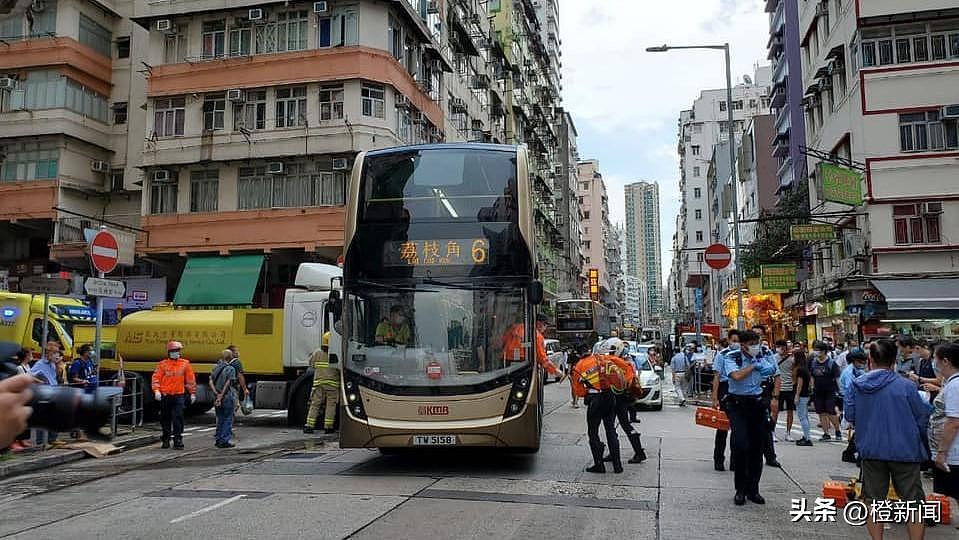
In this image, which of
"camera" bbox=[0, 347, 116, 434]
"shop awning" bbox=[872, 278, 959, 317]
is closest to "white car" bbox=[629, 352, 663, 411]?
"shop awning" bbox=[872, 278, 959, 317]

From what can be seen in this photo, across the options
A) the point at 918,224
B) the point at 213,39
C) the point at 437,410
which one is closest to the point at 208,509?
the point at 437,410

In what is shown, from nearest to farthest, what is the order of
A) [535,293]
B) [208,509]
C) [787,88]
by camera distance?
[208,509] < [535,293] < [787,88]

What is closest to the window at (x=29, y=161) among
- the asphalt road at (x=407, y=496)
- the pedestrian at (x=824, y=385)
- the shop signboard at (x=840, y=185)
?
the asphalt road at (x=407, y=496)

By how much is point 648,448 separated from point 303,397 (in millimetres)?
7652

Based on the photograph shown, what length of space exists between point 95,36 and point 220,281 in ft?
40.4

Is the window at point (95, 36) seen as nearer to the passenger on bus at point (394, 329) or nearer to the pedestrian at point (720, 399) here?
the passenger on bus at point (394, 329)

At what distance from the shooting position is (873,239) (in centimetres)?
2533

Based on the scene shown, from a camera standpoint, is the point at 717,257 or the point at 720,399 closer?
the point at 720,399

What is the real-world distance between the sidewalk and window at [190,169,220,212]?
49.5ft

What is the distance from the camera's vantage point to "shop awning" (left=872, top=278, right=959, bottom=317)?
21.7m

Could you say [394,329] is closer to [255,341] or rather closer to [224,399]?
[224,399]

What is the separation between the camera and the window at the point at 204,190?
93.3 feet

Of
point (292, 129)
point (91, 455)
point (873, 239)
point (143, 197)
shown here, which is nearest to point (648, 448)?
point (91, 455)

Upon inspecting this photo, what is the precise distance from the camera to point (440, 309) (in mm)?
10250
